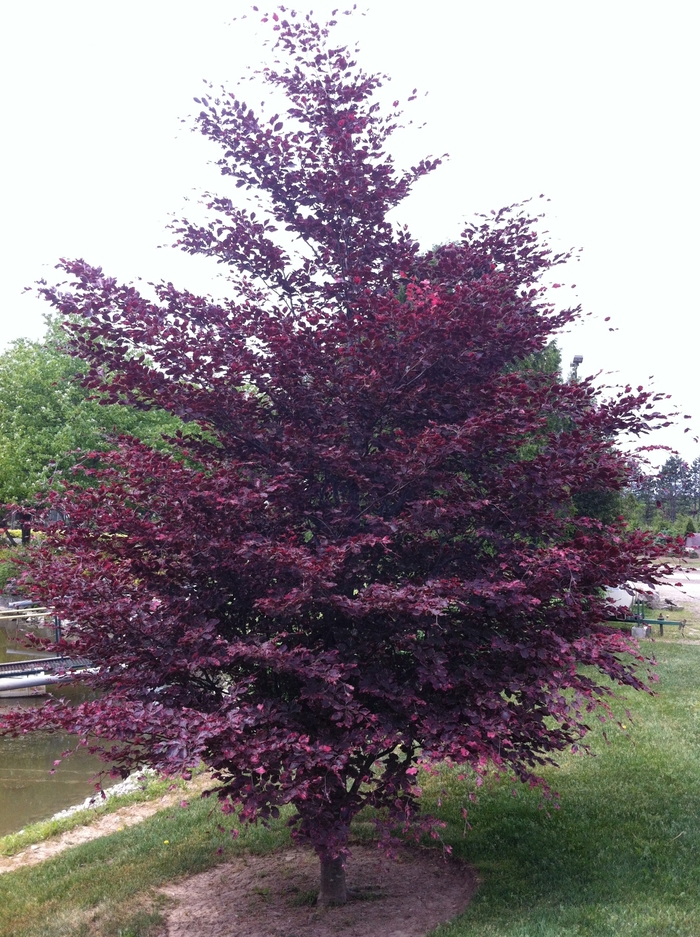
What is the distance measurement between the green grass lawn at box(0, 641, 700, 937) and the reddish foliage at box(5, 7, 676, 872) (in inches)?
37.1

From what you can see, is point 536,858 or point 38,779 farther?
point 38,779

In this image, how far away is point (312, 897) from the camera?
5.80m

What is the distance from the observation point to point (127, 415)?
2452 cm

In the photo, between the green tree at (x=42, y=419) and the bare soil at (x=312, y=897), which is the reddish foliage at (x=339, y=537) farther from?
the green tree at (x=42, y=419)

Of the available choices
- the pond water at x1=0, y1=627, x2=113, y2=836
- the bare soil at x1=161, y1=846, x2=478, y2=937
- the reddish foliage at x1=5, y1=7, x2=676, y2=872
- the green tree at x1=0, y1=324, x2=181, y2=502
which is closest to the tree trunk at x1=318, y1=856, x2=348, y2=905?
the bare soil at x1=161, y1=846, x2=478, y2=937


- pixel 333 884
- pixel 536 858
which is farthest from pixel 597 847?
pixel 333 884

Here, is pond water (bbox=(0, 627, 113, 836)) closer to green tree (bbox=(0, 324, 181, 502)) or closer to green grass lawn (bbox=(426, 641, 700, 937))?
green grass lawn (bbox=(426, 641, 700, 937))

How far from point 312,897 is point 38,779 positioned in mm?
7849

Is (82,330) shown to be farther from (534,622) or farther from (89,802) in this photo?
(89,802)

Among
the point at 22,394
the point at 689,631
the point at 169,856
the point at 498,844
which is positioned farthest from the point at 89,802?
the point at 22,394

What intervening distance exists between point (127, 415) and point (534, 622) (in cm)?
2112

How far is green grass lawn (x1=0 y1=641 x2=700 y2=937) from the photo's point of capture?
4.82 m

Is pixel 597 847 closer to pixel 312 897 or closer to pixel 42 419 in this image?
pixel 312 897

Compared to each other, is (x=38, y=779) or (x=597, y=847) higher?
(x=597, y=847)
